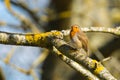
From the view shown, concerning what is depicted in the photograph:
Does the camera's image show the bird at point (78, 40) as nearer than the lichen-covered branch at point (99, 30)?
Yes

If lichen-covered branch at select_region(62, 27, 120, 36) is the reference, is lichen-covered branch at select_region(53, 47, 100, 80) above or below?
below

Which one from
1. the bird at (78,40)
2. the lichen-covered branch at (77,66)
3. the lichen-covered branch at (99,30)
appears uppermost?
the lichen-covered branch at (99,30)

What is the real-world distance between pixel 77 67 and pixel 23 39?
319 mm

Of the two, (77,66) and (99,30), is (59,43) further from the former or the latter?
(99,30)

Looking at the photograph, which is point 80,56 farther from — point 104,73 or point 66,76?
point 66,76

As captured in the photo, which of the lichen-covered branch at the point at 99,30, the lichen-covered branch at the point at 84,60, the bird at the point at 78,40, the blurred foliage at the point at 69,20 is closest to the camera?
the lichen-covered branch at the point at 84,60

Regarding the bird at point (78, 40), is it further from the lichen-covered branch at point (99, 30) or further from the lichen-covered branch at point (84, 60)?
the lichen-covered branch at point (99, 30)

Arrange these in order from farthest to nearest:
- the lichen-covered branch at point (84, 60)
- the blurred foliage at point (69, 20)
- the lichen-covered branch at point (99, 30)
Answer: the blurred foliage at point (69, 20)
the lichen-covered branch at point (99, 30)
the lichen-covered branch at point (84, 60)

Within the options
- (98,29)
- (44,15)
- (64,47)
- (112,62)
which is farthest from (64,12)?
(64,47)

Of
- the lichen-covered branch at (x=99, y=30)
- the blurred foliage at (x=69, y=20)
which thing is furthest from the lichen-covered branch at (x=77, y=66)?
the blurred foliage at (x=69, y=20)

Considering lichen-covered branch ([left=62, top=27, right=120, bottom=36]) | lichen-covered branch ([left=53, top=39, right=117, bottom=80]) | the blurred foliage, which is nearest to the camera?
lichen-covered branch ([left=53, top=39, right=117, bottom=80])

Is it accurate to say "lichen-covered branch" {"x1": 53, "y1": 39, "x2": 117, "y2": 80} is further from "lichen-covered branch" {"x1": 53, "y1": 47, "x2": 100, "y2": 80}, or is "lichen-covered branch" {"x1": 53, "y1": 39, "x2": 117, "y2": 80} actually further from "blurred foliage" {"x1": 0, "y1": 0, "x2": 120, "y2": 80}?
"blurred foliage" {"x1": 0, "y1": 0, "x2": 120, "y2": 80}

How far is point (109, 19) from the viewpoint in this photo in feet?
18.1

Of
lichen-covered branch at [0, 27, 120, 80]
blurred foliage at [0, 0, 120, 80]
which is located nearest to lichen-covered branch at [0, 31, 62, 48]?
lichen-covered branch at [0, 27, 120, 80]
